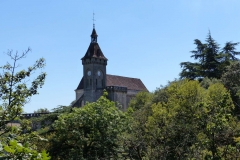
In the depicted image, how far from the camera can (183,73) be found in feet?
149

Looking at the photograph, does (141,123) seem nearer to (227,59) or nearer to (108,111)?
(108,111)

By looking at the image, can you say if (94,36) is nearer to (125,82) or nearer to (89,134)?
(125,82)

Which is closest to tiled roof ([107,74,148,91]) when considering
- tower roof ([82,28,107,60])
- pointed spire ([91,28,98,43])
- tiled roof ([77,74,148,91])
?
tiled roof ([77,74,148,91])

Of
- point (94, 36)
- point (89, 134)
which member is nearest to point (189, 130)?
point (89, 134)

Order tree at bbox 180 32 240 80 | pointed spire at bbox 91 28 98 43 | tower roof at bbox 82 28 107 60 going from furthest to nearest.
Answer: pointed spire at bbox 91 28 98 43, tower roof at bbox 82 28 107 60, tree at bbox 180 32 240 80

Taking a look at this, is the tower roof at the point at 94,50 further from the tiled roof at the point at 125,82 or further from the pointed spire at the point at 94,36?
the tiled roof at the point at 125,82

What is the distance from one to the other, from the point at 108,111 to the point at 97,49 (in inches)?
1654

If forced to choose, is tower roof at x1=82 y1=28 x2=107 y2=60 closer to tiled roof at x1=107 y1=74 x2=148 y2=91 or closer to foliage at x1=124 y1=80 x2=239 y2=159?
tiled roof at x1=107 y1=74 x2=148 y2=91

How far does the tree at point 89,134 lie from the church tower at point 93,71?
38716 millimetres

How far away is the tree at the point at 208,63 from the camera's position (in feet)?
147

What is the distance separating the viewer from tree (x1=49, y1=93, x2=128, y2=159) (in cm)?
2195

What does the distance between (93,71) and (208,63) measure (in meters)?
23.6

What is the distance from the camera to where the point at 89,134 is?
879 inches

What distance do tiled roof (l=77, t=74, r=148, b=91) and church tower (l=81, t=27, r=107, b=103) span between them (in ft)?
12.2
